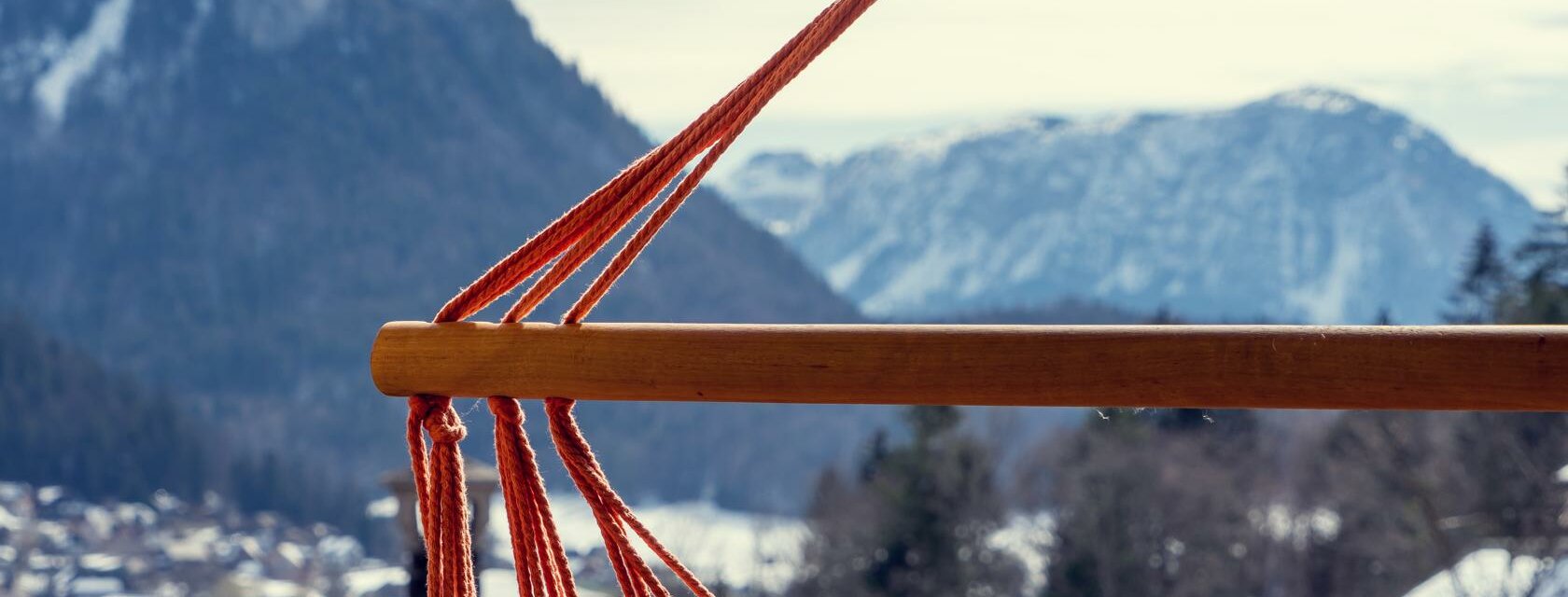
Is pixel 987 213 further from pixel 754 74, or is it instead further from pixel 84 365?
pixel 754 74

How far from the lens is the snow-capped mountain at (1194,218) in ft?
358

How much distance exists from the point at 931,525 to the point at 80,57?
7426 centimetres

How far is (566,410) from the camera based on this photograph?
1418mm

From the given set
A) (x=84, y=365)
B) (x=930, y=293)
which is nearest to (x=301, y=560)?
(x=84, y=365)

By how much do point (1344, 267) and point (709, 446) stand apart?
54028mm

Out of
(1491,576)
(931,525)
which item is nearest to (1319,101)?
(931,525)

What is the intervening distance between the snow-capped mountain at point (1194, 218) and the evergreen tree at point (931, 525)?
77135mm

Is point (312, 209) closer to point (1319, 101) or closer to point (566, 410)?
point (1319, 101)

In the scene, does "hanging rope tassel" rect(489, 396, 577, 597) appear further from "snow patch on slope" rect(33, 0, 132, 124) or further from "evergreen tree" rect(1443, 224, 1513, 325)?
"snow patch on slope" rect(33, 0, 132, 124)

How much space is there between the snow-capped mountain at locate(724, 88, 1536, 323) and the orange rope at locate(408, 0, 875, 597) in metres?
103

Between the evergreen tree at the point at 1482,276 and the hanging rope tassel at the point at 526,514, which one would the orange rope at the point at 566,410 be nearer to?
the hanging rope tassel at the point at 526,514

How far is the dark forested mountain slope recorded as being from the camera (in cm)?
7581

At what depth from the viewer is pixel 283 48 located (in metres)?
91.4

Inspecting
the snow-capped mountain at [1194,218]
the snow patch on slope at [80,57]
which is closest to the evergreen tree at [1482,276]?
the snow-capped mountain at [1194,218]
